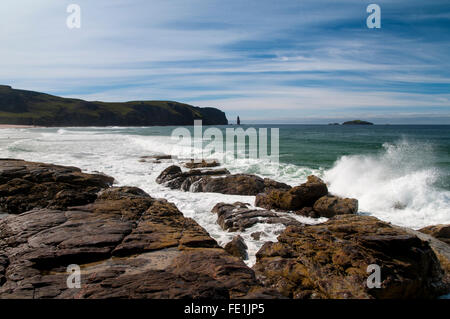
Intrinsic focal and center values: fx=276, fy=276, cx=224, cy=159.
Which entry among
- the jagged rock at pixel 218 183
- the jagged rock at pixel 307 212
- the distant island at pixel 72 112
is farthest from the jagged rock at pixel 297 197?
the distant island at pixel 72 112

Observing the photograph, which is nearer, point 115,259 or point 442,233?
point 115,259

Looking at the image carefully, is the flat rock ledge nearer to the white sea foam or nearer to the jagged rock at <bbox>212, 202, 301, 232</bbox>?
the jagged rock at <bbox>212, 202, 301, 232</bbox>

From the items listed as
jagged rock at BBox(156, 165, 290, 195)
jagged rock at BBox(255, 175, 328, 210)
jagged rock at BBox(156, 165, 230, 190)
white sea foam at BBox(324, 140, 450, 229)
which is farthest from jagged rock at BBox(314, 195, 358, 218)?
jagged rock at BBox(156, 165, 230, 190)

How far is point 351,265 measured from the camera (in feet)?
19.0

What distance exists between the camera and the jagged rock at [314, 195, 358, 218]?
36.3 ft

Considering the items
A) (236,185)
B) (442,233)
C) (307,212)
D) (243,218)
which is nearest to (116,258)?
(243,218)

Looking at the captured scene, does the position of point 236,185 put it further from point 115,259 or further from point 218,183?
point 115,259

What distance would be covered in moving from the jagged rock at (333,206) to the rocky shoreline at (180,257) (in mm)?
2748

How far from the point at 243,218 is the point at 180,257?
475 cm

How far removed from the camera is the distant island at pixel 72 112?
137 m

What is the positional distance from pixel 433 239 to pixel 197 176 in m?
11.9

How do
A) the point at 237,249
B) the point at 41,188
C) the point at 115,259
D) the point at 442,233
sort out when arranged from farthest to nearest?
the point at 41,188 < the point at 442,233 < the point at 237,249 < the point at 115,259
